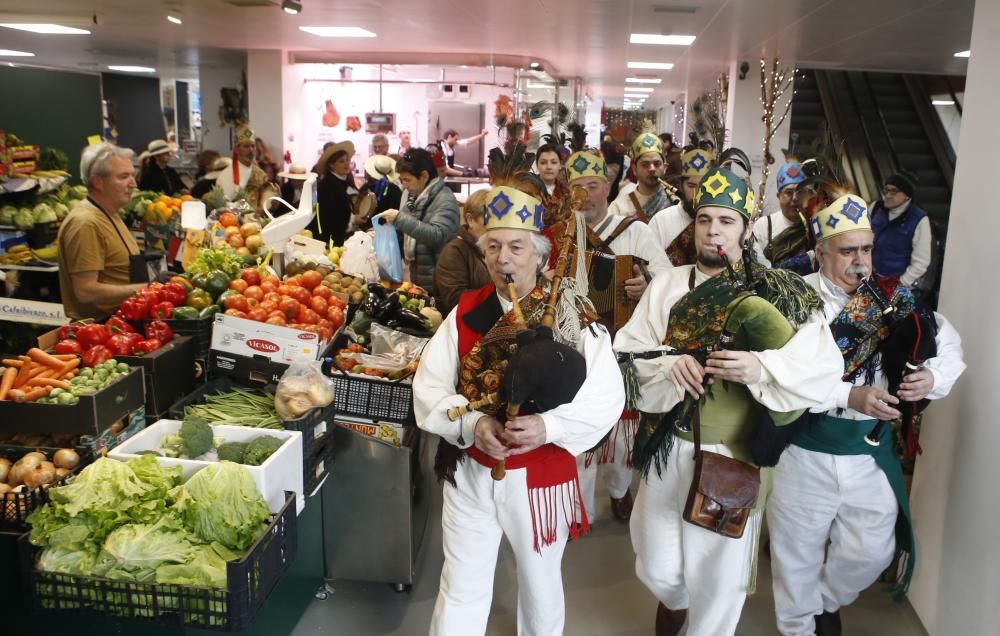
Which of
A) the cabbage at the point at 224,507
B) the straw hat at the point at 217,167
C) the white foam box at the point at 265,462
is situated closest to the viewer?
the cabbage at the point at 224,507

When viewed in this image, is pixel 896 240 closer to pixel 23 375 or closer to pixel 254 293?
pixel 254 293

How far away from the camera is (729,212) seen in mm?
2869

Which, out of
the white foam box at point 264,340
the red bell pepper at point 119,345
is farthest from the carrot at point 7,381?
the white foam box at point 264,340

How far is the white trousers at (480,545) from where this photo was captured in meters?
2.67

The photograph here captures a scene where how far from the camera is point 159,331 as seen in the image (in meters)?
3.56

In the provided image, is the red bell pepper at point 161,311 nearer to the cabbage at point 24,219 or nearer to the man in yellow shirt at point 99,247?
the man in yellow shirt at point 99,247

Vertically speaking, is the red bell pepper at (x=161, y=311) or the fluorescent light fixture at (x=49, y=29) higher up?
the fluorescent light fixture at (x=49, y=29)

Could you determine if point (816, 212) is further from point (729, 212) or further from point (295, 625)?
point (295, 625)

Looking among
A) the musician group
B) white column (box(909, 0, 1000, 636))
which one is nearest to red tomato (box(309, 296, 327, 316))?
the musician group

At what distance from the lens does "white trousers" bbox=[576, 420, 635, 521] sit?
416 cm

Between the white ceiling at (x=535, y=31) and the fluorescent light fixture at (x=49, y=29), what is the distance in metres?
0.29

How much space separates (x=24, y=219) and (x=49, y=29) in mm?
4038

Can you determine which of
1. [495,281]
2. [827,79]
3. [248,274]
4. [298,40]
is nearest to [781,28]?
[827,79]

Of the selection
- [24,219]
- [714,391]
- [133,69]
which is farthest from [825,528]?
[133,69]
